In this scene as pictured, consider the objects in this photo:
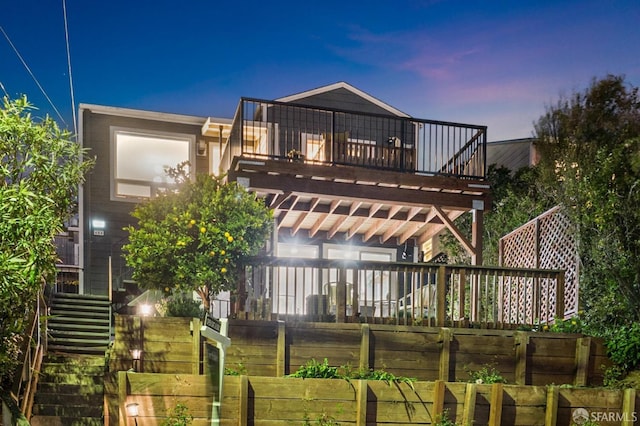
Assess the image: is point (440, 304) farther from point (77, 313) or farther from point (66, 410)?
point (77, 313)

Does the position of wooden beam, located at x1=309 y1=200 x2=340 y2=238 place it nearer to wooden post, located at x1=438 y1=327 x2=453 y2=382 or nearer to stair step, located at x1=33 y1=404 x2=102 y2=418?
wooden post, located at x1=438 y1=327 x2=453 y2=382

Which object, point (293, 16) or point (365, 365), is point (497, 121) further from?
point (365, 365)

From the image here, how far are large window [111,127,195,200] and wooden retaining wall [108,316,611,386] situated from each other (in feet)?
25.2

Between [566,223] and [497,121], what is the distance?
43.7 feet

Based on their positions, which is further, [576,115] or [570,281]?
[576,115]

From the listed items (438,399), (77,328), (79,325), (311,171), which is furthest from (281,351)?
(79,325)

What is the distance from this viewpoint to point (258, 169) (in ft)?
40.0

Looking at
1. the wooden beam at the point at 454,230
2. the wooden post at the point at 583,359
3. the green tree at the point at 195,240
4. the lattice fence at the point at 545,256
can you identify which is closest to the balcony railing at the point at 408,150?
the wooden beam at the point at 454,230

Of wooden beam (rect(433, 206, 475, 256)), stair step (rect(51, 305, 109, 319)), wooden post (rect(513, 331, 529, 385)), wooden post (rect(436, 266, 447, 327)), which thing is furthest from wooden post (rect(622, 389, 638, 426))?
stair step (rect(51, 305, 109, 319))

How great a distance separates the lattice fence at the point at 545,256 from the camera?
1074 cm

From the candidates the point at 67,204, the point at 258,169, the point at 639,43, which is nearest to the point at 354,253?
the point at 258,169

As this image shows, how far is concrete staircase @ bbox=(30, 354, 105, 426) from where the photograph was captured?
845 cm

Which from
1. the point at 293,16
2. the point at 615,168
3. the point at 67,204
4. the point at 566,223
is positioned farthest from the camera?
the point at 293,16

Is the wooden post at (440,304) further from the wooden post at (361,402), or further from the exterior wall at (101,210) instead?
the exterior wall at (101,210)
